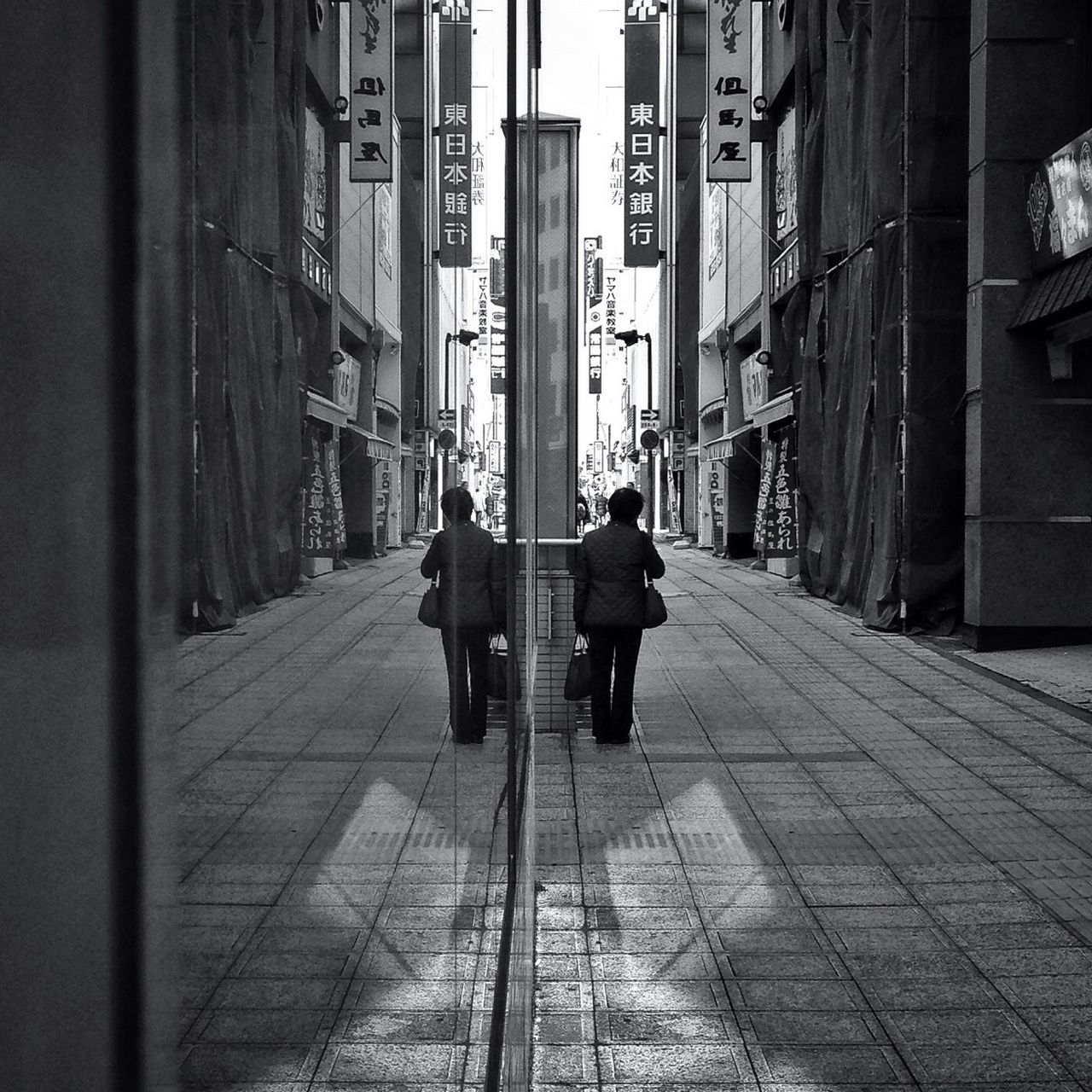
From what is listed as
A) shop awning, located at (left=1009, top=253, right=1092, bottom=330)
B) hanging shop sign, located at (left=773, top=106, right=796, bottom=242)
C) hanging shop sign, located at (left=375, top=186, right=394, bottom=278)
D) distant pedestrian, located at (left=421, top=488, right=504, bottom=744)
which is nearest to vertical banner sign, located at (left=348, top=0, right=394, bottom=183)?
hanging shop sign, located at (left=375, top=186, right=394, bottom=278)

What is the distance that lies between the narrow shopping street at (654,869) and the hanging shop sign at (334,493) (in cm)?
3

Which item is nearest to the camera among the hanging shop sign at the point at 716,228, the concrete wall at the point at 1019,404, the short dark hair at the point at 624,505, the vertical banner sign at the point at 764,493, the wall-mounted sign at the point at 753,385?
the short dark hair at the point at 624,505

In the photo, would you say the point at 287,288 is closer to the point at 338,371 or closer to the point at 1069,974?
the point at 338,371

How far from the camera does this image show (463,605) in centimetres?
95

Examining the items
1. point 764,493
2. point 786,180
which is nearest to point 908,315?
point 764,493

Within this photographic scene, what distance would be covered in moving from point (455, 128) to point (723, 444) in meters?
27.0

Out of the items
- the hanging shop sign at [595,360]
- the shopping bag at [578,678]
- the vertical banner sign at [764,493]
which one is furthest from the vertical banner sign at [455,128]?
the hanging shop sign at [595,360]

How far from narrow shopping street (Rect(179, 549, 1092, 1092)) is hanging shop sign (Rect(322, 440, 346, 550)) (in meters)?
0.03

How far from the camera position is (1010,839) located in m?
5.41

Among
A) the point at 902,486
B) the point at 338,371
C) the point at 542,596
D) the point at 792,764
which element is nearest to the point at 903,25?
the point at 902,486

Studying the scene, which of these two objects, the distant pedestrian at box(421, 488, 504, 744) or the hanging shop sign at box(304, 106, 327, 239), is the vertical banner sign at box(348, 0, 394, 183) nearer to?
the hanging shop sign at box(304, 106, 327, 239)

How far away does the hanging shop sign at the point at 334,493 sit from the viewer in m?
0.62

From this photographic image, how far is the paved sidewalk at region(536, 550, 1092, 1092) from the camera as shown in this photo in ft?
11.0

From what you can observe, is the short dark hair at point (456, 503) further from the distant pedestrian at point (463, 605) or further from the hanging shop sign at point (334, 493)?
the hanging shop sign at point (334, 493)
